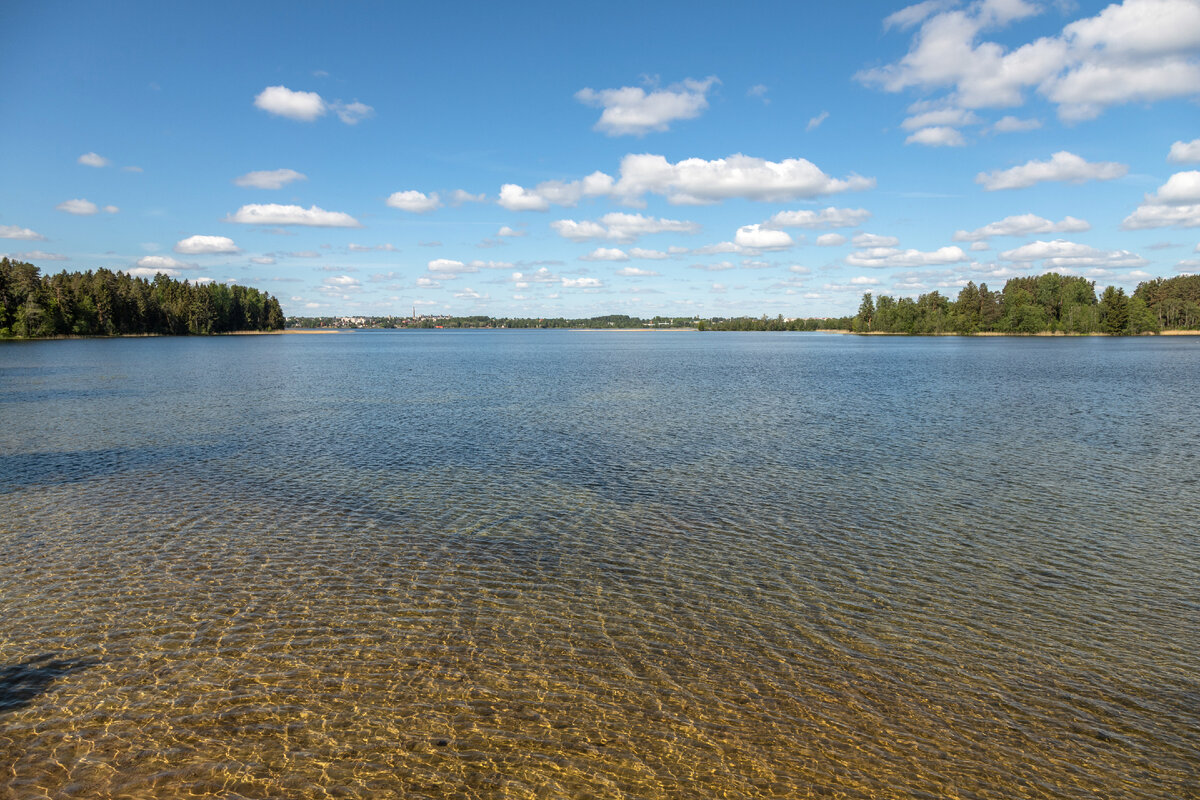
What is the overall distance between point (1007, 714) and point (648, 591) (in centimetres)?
671

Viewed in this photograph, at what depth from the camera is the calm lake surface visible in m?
8.38

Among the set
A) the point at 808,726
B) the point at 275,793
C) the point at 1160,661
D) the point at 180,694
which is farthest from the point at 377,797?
the point at 1160,661

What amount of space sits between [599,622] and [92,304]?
188 m

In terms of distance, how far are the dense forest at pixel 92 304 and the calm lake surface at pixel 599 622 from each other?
142 meters

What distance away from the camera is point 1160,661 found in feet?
36.1

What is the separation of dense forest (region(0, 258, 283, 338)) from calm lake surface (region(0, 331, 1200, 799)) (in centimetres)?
14217

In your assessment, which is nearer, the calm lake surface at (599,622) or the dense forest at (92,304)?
the calm lake surface at (599,622)

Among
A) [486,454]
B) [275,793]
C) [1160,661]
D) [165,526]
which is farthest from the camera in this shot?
[486,454]

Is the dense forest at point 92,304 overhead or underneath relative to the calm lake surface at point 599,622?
overhead

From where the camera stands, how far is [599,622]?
40.9ft

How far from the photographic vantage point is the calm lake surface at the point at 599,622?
8383 millimetres

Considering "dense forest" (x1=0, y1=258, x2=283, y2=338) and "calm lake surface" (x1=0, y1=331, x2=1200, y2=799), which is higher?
"dense forest" (x1=0, y1=258, x2=283, y2=338)

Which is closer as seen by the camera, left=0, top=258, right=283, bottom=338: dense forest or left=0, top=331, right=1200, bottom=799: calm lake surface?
left=0, top=331, right=1200, bottom=799: calm lake surface

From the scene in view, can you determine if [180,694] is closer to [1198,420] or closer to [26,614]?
[26,614]
